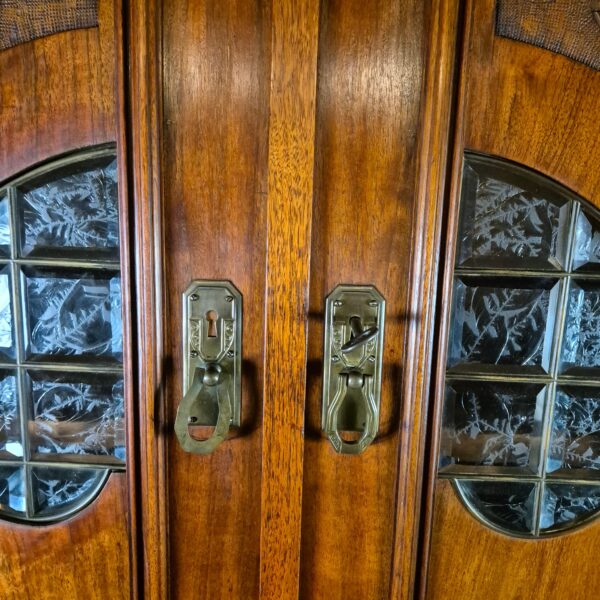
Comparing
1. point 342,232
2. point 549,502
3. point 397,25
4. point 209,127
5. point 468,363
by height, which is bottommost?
point 549,502

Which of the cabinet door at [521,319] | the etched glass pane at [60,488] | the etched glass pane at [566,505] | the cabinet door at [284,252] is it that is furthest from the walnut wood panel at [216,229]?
the etched glass pane at [566,505]

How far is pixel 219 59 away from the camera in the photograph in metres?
0.52

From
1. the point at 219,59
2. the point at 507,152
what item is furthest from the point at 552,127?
the point at 219,59

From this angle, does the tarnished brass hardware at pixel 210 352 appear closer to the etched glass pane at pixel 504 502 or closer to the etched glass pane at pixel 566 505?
the etched glass pane at pixel 504 502

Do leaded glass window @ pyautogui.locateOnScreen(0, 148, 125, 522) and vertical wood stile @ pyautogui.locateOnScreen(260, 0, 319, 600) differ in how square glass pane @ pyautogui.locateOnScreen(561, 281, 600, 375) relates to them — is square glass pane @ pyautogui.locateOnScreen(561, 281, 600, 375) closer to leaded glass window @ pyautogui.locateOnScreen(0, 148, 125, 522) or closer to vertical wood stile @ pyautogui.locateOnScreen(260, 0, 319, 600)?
vertical wood stile @ pyautogui.locateOnScreen(260, 0, 319, 600)

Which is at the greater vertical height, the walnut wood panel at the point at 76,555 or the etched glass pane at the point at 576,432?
the etched glass pane at the point at 576,432

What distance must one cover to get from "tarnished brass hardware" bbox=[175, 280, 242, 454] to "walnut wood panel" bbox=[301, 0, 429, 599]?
90 mm

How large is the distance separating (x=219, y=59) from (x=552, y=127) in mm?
363

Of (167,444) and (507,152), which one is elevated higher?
(507,152)

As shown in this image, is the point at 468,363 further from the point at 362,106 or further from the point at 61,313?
the point at 61,313

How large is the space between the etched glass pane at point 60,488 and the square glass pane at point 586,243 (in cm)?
61

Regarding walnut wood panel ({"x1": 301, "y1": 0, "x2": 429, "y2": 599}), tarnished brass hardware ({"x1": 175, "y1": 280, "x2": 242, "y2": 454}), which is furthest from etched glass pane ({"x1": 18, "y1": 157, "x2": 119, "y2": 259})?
walnut wood panel ({"x1": 301, "y1": 0, "x2": 429, "y2": 599})

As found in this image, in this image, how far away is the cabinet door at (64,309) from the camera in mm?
521

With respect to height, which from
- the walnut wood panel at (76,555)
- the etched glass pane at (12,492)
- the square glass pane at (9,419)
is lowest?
the walnut wood panel at (76,555)
